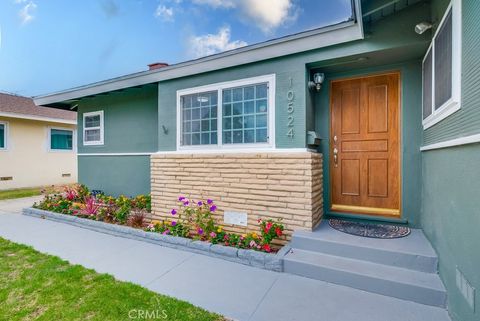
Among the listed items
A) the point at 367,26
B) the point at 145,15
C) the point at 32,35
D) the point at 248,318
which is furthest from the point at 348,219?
the point at 32,35

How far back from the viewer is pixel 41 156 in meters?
10.8

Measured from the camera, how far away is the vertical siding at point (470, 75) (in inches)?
66.7

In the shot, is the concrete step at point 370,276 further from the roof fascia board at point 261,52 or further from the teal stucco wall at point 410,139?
the roof fascia board at point 261,52

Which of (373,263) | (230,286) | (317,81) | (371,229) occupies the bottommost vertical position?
(230,286)

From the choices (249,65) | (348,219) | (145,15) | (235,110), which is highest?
(145,15)

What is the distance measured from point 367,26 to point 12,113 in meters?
12.5

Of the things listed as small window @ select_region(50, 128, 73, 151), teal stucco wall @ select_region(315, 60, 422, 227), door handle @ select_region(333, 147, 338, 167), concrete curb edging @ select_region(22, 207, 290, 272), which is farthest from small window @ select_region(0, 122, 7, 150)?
teal stucco wall @ select_region(315, 60, 422, 227)

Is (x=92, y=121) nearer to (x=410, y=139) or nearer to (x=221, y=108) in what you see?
(x=221, y=108)

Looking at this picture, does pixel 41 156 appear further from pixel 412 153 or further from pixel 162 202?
pixel 412 153

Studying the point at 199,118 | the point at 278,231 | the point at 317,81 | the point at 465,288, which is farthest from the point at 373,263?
the point at 199,118

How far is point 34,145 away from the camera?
10578mm

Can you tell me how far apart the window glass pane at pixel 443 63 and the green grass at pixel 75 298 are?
10.2ft

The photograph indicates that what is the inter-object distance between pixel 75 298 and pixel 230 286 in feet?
5.31

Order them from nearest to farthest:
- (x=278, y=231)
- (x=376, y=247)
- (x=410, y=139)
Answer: (x=376, y=247) → (x=278, y=231) → (x=410, y=139)
